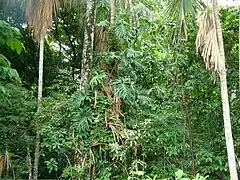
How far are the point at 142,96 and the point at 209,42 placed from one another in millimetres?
1310

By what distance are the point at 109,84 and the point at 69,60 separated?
4280 millimetres

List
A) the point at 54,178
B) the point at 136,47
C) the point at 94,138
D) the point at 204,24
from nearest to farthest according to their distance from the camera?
the point at 204,24 → the point at 94,138 → the point at 136,47 → the point at 54,178

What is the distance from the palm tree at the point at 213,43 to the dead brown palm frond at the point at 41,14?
1.50 metres

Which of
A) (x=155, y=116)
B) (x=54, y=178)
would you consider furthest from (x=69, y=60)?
(x=155, y=116)

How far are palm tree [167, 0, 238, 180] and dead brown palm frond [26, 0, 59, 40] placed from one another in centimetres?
150

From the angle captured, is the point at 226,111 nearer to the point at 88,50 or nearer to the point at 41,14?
the point at 88,50

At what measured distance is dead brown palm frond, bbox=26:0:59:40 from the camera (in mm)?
4448

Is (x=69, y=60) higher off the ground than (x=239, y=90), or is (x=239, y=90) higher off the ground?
(x=69, y=60)

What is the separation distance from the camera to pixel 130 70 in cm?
495

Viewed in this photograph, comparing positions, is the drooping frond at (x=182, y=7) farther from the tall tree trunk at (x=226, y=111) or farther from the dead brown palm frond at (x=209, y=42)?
the tall tree trunk at (x=226, y=111)

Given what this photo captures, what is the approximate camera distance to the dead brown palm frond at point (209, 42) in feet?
12.3

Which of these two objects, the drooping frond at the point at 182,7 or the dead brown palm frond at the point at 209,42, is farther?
the drooping frond at the point at 182,7

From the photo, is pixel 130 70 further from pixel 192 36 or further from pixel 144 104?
pixel 192 36

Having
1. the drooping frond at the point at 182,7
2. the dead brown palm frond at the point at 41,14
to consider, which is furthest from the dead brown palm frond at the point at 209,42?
the dead brown palm frond at the point at 41,14
